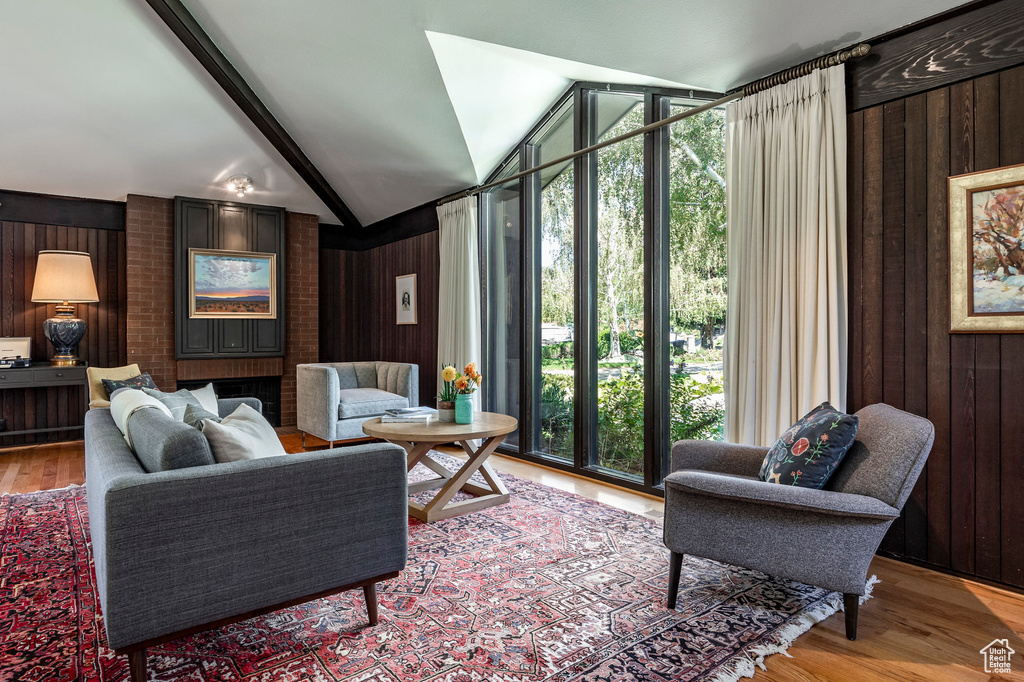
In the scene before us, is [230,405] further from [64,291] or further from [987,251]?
[987,251]

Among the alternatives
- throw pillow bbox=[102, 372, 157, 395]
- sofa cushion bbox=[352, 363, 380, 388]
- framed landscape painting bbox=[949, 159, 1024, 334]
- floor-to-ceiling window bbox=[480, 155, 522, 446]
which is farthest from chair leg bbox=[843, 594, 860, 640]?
throw pillow bbox=[102, 372, 157, 395]

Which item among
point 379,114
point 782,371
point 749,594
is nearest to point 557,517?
point 749,594

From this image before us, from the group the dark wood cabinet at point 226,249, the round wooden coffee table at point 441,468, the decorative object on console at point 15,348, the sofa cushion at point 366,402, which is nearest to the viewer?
the round wooden coffee table at point 441,468

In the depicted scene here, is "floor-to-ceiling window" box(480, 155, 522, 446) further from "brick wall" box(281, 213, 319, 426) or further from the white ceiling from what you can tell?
"brick wall" box(281, 213, 319, 426)

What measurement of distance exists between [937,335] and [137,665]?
3240 mm

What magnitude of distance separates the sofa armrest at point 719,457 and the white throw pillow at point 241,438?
177 centimetres

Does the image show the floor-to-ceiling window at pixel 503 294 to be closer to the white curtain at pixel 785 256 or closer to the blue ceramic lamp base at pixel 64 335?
the white curtain at pixel 785 256

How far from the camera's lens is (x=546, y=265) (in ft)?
15.3

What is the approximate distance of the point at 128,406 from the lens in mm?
2271

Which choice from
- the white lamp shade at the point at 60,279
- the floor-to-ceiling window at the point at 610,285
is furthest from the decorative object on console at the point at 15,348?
the floor-to-ceiling window at the point at 610,285

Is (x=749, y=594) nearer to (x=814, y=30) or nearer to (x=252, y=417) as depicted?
(x=252, y=417)

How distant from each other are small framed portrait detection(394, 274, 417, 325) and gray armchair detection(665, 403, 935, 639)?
447cm

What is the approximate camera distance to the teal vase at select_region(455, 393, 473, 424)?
349 centimetres

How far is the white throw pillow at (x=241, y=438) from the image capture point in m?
1.90
